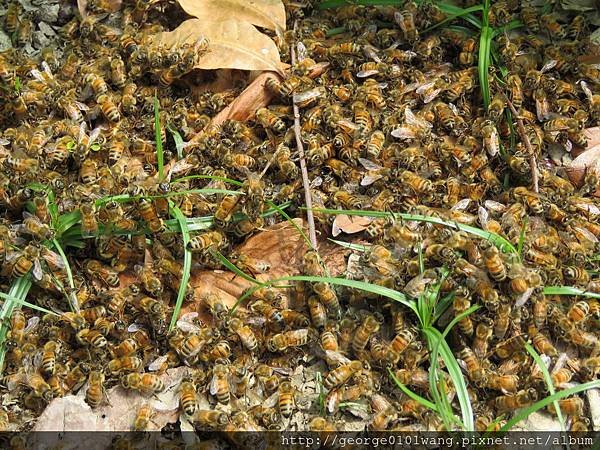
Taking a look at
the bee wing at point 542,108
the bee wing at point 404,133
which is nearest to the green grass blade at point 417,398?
the bee wing at point 404,133

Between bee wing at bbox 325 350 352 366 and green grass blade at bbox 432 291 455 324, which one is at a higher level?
green grass blade at bbox 432 291 455 324

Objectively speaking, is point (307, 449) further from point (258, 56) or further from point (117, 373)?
point (258, 56)

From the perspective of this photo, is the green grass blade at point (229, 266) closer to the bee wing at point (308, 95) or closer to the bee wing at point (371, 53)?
the bee wing at point (308, 95)

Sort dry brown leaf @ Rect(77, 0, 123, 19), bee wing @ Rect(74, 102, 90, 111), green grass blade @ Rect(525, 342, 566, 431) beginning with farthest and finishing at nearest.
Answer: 1. dry brown leaf @ Rect(77, 0, 123, 19)
2. bee wing @ Rect(74, 102, 90, 111)
3. green grass blade @ Rect(525, 342, 566, 431)

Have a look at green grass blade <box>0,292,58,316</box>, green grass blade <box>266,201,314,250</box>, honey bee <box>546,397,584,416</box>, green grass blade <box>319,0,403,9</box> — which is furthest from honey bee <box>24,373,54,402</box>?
green grass blade <box>319,0,403,9</box>

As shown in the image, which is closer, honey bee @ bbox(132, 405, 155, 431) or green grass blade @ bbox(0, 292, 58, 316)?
honey bee @ bbox(132, 405, 155, 431)

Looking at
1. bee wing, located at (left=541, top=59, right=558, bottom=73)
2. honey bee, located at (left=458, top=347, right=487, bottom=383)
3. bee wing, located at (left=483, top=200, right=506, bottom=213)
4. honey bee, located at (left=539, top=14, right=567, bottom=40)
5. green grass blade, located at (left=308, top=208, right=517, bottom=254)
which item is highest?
honey bee, located at (left=539, top=14, right=567, bottom=40)

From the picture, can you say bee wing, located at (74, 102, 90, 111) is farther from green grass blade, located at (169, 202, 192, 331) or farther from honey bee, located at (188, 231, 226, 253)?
honey bee, located at (188, 231, 226, 253)

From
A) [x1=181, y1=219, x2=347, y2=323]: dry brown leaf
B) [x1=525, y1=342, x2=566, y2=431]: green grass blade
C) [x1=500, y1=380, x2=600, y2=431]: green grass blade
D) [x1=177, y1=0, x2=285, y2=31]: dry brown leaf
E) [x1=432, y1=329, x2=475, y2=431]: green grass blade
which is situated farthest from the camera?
[x1=177, y1=0, x2=285, y2=31]: dry brown leaf
